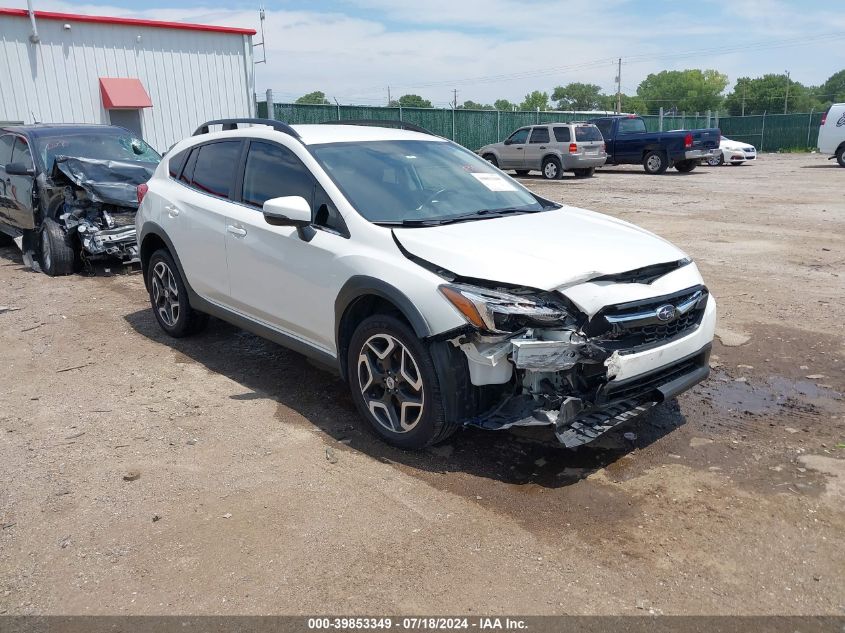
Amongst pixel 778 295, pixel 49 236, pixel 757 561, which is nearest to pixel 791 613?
pixel 757 561

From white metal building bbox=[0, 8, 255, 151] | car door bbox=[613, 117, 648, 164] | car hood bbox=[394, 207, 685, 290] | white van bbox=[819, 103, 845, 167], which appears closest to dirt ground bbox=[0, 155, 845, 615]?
car hood bbox=[394, 207, 685, 290]

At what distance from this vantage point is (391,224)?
4234mm

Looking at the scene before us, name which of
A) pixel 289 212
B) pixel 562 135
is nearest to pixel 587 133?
pixel 562 135

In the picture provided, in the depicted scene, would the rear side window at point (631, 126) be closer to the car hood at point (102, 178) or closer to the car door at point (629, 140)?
the car door at point (629, 140)

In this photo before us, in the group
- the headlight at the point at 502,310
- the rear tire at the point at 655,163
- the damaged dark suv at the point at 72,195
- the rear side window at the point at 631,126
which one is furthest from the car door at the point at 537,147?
the headlight at the point at 502,310

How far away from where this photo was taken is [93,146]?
9648mm

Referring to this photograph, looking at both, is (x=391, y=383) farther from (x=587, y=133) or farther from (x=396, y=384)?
(x=587, y=133)

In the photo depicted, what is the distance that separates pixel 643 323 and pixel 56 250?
7802 mm

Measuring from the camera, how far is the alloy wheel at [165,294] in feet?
20.2

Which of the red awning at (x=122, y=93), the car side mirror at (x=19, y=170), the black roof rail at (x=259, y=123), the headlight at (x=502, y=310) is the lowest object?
the headlight at (x=502, y=310)

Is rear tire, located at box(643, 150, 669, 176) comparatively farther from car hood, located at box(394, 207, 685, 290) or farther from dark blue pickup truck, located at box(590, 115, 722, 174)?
car hood, located at box(394, 207, 685, 290)

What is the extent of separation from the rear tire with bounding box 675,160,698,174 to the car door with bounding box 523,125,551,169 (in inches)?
189

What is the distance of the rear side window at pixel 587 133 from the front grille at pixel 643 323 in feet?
65.7

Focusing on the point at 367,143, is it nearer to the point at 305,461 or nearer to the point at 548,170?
the point at 305,461
